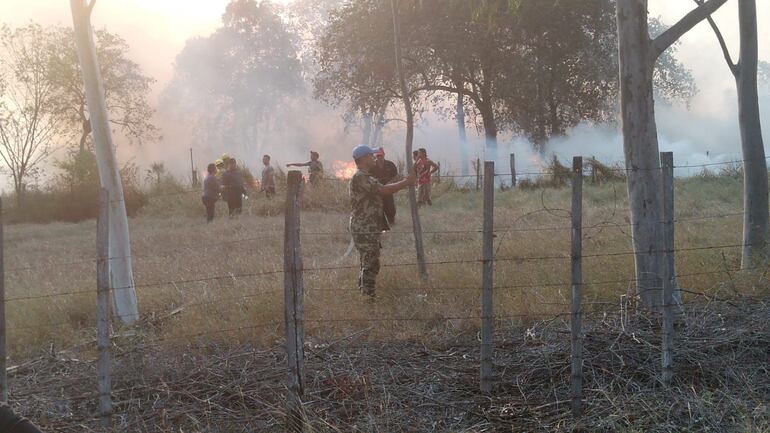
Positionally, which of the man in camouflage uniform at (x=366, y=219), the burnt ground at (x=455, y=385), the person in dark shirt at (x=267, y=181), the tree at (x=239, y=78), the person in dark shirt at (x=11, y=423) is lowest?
the burnt ground at (x=455, y=385)

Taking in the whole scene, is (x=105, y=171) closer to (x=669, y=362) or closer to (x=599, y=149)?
(x=669, y=362)

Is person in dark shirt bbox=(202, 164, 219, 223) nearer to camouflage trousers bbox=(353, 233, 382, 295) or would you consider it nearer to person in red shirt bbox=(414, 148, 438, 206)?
person in red shirt bbox=(414, 148, 438, 206)

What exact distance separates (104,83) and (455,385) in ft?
104

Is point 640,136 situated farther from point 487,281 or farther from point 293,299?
point 293,299

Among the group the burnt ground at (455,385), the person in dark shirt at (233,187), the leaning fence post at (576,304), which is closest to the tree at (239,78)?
the person in dark shirt at (233,187)

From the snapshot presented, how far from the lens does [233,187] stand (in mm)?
17312

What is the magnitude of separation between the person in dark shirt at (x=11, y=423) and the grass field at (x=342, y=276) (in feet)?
9.40

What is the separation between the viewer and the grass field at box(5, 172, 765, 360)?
645 centimetres

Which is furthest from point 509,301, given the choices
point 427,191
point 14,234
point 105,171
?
point 14,234

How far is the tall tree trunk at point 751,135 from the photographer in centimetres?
768

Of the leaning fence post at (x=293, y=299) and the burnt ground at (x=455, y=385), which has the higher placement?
the leaning fence post at (x=293, y=299)

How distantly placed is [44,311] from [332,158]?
46553 mm

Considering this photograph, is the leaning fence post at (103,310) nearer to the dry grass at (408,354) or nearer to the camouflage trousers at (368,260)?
the dry grass at (408,354)

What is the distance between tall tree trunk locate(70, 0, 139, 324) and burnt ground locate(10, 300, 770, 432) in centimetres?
159
